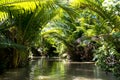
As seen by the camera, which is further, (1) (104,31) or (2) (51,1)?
(1) (104,31)

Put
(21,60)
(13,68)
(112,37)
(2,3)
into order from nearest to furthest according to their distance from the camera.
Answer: (2,3) → (112,37) → (13,68) → (21,60)

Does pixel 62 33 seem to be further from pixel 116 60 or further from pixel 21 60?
pixel 116 60

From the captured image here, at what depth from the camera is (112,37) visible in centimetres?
1108

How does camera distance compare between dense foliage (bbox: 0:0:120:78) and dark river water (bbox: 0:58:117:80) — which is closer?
dense foliage (bbox: 0:0:120:78)

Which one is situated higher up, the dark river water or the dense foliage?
the dense foliage

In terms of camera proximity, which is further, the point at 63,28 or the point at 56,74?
the point at 63,28

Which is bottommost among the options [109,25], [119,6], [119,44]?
[119,44]

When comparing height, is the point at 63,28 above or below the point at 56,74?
above

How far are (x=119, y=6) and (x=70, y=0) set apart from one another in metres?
2.32

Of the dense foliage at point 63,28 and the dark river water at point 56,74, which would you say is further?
the dark river water at point 56,74

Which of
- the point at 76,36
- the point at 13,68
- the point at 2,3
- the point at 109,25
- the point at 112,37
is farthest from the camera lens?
the point at 76,36

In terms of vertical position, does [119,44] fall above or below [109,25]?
below

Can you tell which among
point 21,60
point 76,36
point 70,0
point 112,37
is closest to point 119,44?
point 112,37

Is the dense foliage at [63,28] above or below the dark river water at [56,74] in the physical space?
above
